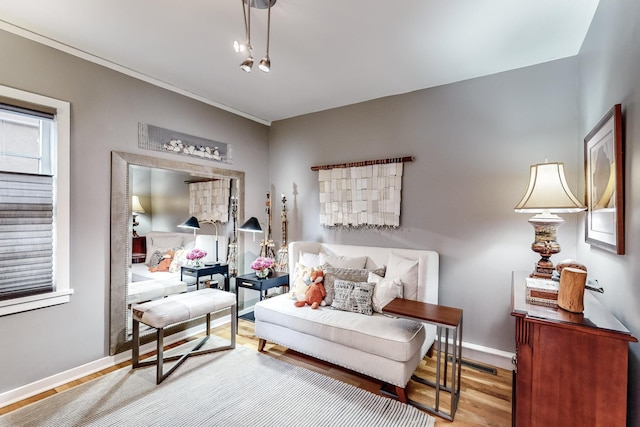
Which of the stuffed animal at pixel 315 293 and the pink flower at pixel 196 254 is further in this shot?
the pink flower at pixel 196 254

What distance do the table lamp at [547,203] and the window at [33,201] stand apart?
3.36 m

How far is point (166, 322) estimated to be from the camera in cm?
240

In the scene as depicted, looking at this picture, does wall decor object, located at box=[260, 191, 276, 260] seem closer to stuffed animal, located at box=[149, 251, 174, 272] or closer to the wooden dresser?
stuffed animal, located at box=[149, 251, 174, 272]

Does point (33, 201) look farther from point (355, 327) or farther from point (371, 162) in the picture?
point (371, 162)

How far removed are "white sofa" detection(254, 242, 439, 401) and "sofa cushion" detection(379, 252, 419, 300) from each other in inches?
0.8

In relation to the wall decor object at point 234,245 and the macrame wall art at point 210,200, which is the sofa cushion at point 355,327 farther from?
the macrame wall art at point 210,200

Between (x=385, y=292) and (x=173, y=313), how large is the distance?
5.97 feet

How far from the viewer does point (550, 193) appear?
180cm

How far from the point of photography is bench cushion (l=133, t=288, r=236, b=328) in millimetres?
2398

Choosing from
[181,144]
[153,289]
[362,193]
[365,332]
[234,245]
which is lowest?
[365,332]

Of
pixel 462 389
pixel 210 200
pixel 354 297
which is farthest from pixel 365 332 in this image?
pixel 210 200

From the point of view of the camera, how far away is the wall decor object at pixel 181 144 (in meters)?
2.84

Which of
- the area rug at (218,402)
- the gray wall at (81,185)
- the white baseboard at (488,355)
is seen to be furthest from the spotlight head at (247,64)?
the white baseboard at (488,355)

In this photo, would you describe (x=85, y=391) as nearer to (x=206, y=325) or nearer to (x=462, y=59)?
(x=206, y=325)
